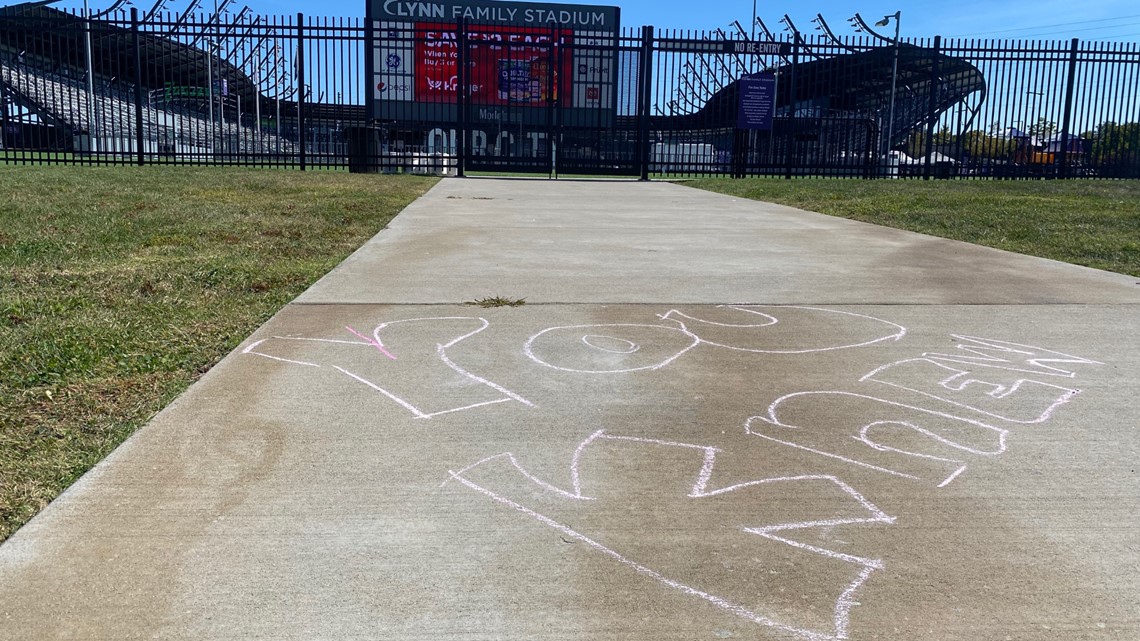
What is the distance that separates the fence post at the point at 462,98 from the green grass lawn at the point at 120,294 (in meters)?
9.40

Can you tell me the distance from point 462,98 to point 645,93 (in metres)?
4.32

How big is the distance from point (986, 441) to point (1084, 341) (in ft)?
5.97

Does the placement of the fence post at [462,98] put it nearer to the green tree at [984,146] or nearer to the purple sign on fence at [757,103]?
the purple sign on fence at [757,103]

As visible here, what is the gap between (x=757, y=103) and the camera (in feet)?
68.7

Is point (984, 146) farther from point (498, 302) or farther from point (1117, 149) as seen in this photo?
point (498, 302)

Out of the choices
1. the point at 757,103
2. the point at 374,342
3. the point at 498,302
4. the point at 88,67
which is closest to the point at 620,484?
the point at 374,342

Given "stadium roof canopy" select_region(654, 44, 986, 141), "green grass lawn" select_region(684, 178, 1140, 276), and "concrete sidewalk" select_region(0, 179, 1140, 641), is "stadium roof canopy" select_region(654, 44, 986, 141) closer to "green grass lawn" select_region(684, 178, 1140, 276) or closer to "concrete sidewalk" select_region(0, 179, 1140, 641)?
"green grass lawn" select_region(684, 178, 1140, 276)

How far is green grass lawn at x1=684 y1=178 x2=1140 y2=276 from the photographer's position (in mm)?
7957

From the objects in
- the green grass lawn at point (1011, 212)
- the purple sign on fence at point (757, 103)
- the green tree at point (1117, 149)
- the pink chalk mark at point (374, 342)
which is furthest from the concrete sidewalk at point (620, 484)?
the green tree at point (1117, 149)

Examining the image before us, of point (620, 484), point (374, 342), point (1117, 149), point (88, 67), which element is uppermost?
point (88, 67)

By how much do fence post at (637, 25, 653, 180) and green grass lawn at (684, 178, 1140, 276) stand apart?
14.2ft

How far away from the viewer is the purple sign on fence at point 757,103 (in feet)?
68.1

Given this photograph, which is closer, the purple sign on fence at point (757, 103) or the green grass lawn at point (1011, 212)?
the green grass lawn at point (1011, 212)

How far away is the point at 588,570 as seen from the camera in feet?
7.25
